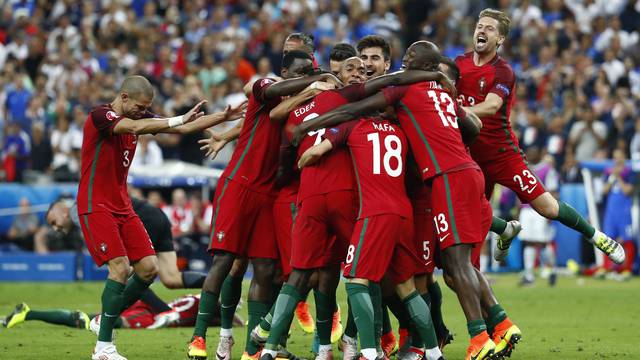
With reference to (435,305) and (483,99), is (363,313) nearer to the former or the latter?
(435,305)

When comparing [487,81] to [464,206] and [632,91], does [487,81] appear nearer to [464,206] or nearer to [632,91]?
[464,206]

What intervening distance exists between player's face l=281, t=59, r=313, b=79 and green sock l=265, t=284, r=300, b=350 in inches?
81.5

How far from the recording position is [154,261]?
463 inches

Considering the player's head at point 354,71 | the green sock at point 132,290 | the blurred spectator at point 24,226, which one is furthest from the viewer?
the blurred spectator at point 24,226

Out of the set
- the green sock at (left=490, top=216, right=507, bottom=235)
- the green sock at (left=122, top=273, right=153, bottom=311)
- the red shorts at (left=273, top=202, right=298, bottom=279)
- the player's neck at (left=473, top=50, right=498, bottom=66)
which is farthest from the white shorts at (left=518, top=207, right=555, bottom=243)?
the red shorts at (left=273, top=202, right=298, bottom=279)

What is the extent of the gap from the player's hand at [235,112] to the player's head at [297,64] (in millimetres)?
544

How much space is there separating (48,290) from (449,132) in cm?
1162

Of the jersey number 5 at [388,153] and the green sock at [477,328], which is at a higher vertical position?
the jersey number 5 at [388,153]

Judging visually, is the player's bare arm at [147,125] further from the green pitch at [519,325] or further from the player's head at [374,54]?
the green pitch at [519,325]

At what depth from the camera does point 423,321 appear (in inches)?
392

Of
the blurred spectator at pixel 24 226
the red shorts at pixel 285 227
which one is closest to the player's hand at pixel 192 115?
the red shorts at pixel 285 227

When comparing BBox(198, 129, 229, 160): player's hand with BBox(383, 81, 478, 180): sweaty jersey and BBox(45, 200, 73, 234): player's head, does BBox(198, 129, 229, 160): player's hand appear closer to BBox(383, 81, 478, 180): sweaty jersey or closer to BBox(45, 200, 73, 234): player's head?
BBox(383, 81, 478, 180): sweaty jersey

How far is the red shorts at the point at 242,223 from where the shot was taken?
10898 mm

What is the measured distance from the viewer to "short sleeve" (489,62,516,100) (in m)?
11.6
